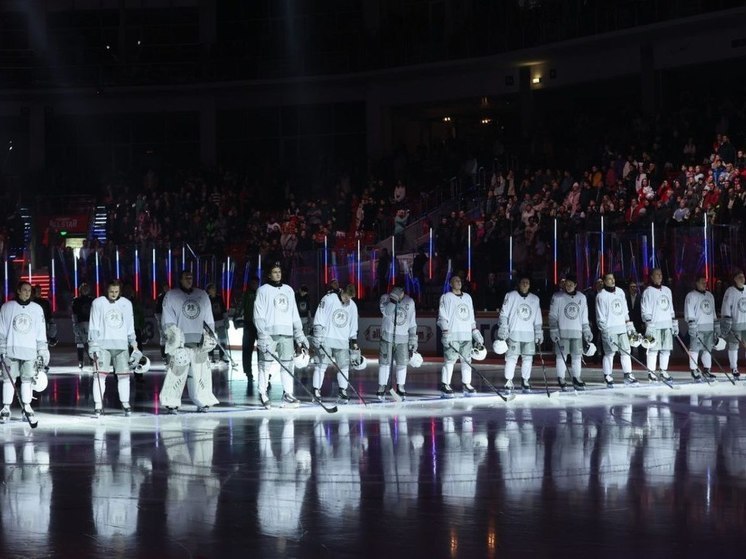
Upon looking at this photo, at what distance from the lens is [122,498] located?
10.9 m

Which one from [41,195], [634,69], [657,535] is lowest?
[657,535]

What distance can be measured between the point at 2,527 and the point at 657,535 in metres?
4.81

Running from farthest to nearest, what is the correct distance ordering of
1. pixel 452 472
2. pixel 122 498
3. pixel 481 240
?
pixel 481 240 → pixel 452 472 → pixel 122 498

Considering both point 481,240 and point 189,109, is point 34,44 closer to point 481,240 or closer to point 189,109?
point 189,109

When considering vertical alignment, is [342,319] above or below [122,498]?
above

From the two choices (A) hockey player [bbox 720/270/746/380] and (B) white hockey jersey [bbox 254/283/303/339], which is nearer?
(B) white hockey jersey [bbox 254/283/303/339]

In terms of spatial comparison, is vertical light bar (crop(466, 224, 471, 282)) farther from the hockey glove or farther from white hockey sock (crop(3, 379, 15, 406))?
white hockey sock (crop(3, 379, 15, 406))

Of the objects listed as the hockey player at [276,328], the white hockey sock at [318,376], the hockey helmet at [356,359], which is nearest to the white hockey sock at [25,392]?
the hockey player at [276,328]

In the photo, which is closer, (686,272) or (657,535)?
(657,535)

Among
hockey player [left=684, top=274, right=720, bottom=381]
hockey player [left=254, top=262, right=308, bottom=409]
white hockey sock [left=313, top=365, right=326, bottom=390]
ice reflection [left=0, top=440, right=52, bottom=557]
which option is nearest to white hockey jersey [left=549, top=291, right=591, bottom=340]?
hockey player [left=684, top=274, right=720, bottom=381]

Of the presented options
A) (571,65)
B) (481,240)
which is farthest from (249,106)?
(481,240)

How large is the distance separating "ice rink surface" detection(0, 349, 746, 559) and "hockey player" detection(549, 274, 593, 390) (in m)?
2.30

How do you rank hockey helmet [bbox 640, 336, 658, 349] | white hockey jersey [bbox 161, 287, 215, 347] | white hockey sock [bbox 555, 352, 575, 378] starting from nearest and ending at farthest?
white hockey jersey [bbox 161, 287, 215, 347] < white hockey sock [bbox 555, 352, 575, 378] < hockey helmet [bbox 640, 336, 658, 349]

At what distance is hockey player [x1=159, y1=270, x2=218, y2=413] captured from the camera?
17.9 meters
